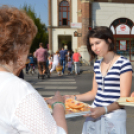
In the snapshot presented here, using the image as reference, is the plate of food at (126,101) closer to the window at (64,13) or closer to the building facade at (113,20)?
the building facade at (113,20)

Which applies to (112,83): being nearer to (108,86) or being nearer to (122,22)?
(108,86)

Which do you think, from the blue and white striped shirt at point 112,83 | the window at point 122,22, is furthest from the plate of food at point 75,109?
the window at point 122,22

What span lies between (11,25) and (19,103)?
1.20 feet

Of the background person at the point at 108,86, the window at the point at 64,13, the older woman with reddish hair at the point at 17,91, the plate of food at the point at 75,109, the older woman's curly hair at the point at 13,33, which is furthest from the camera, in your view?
the window at the point at 64,13

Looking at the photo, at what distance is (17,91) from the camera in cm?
83

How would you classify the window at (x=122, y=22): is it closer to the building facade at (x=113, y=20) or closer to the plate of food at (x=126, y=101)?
the building facade at (x=113, y=20)

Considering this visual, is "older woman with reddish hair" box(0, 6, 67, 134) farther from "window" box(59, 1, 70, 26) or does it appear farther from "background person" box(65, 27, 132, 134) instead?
"window" box(59, 1, 70, 26)

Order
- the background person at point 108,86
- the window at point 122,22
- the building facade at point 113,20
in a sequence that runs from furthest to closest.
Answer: the window at point 122,22 < the building facade at point 113,20 < the background person at point 108,86

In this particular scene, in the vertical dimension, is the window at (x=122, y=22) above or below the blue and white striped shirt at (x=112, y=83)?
above

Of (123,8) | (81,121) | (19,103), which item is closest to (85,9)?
(123,8)

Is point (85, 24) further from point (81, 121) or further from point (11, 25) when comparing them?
point (11, 25)

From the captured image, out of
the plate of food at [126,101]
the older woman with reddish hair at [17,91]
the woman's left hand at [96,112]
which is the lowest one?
the woman's left hand at [96,112]

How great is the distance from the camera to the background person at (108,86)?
65.6 inches

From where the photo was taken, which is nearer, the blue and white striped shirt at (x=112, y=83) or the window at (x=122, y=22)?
the blue and white striped shirt at (x=112, y=83)
